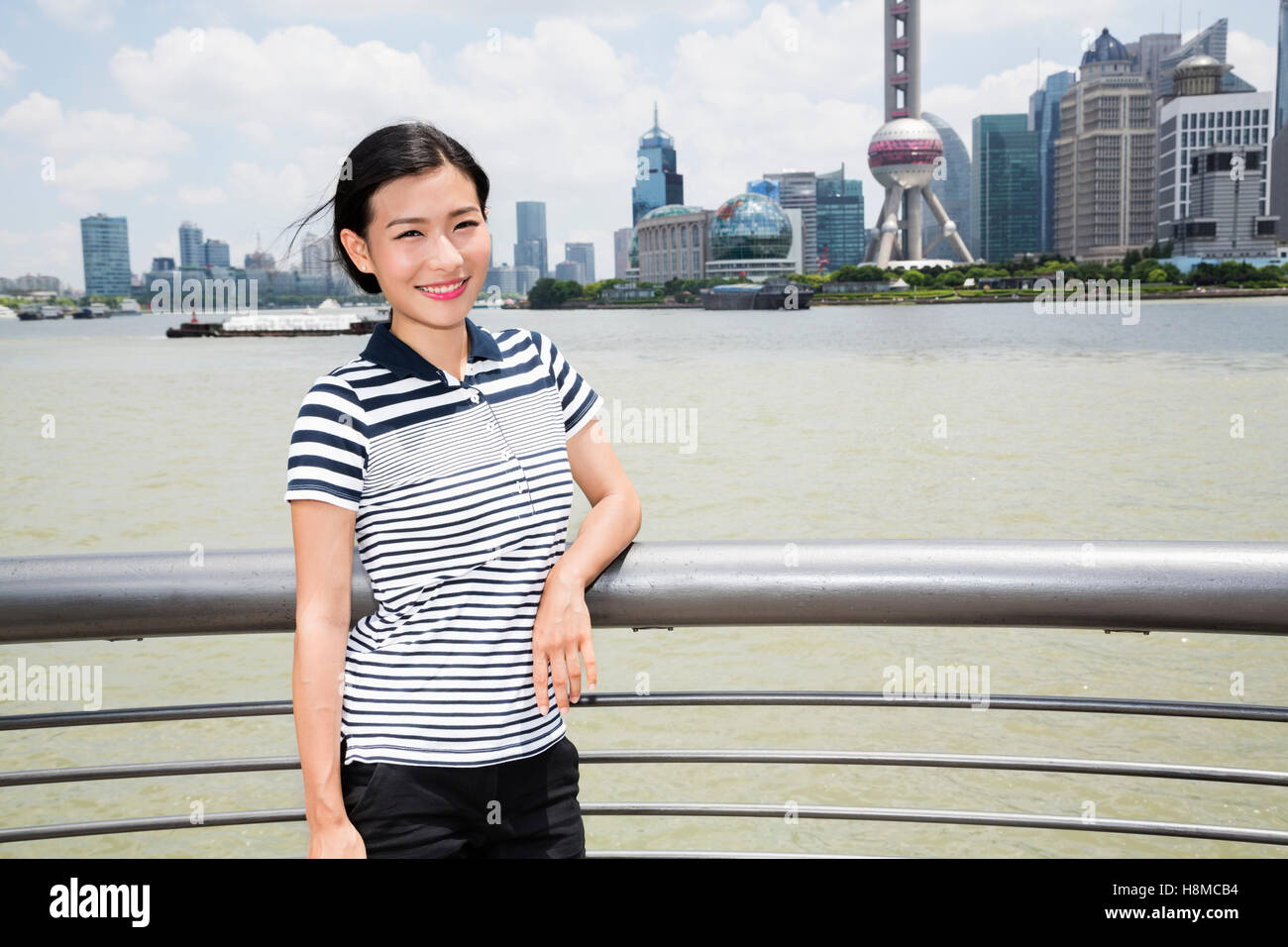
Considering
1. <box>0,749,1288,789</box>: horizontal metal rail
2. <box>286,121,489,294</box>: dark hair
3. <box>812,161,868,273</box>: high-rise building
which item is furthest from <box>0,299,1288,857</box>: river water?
<box>812,161,868,273</box>: high-rise building

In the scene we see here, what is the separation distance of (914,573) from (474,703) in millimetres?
527

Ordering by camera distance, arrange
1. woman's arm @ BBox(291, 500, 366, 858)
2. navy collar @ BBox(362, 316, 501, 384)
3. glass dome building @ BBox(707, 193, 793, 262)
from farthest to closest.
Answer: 1. glass dome building @ BBox(707, 193, 793, 262)
2. navy collar @ BBox(362, 316, 501, 384)
3. woman's arm @ BBox(291, 500, 366, 858)

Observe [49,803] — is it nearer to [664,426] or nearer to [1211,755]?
[1211,755]

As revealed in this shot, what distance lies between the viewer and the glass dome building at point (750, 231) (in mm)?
100312

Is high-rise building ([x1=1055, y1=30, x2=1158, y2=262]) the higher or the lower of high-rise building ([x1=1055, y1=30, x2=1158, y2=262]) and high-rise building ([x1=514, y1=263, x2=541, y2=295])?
the higher

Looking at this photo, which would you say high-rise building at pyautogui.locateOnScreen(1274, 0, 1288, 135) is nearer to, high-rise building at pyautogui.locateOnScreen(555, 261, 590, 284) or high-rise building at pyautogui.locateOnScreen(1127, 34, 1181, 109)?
high-rise building at pyautogui.locateOnScreen(1127, 34, 1181, 109)

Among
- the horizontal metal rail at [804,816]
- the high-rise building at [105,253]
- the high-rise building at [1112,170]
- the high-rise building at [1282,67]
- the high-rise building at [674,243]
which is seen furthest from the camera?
the high-rise building at [1282,67]

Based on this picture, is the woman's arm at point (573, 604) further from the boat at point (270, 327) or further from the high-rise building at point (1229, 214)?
the high-rise building at point (1229, 214)

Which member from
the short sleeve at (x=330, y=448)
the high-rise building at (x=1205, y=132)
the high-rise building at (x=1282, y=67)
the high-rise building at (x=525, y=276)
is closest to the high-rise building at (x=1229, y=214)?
the high-rise building at (x=1205, y=132)

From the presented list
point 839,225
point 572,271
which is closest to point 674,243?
point 572,271

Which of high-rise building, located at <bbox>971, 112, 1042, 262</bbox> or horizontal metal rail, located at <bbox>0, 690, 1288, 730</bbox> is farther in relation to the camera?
high-rise building, located at <bbox>971, 112, 1042, 262</bbox>

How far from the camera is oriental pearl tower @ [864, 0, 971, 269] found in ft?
345

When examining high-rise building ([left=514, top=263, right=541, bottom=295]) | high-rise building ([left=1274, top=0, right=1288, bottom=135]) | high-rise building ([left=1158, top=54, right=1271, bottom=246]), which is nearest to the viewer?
high-rise building ([left=1158, top=54, right=1271, bottom=246])

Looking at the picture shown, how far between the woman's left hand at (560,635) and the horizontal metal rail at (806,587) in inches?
1.9
